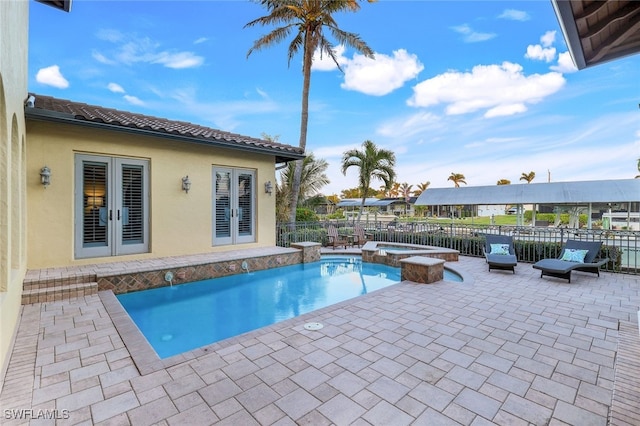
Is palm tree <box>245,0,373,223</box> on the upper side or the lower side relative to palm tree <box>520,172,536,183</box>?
upper

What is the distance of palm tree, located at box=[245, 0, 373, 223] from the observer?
1360 cm

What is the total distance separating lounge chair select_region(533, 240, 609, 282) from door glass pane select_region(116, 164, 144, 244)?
1078 centimetres

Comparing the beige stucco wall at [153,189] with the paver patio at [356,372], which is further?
the beige stucco wall at [153,189]

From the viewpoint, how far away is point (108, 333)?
4441 millimetres

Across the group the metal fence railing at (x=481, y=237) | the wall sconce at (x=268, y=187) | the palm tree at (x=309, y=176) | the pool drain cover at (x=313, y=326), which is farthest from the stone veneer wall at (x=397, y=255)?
the palm tree at (x=309, y=176)

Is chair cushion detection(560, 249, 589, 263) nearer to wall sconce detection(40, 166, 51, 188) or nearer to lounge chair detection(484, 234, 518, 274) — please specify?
lounge chair detection(484, 234, 518, 274)

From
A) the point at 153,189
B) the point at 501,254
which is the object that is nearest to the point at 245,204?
the point at 153,189

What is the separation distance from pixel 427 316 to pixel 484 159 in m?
33.5

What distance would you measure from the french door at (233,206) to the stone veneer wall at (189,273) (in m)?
1.47

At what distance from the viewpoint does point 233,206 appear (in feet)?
34.7

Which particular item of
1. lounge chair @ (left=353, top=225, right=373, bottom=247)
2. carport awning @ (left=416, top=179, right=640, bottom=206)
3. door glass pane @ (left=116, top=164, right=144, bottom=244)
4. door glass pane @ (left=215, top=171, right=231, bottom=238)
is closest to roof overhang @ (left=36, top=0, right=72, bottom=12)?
door glass pane @ (left=116, top=164, right=144, bottom=244)

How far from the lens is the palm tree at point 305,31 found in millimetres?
13602

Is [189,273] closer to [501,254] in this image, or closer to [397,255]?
[397,255]

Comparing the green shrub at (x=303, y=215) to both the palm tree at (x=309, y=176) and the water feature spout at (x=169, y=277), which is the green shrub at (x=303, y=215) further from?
the water feature spout at (x=169, y=277)
